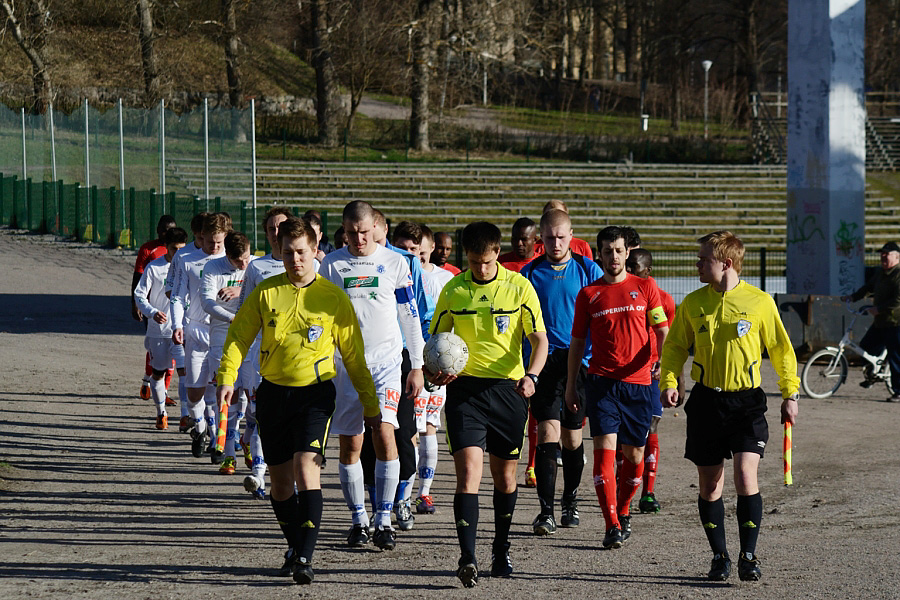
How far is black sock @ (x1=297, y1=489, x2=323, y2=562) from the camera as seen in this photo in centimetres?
656

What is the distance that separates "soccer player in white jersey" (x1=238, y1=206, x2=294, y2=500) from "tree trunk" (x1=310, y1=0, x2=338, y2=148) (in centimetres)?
4361

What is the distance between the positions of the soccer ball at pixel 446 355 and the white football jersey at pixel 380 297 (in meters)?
0.73

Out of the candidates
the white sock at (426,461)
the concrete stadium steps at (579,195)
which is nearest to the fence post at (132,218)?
the concrete stadium steps at (579,195)

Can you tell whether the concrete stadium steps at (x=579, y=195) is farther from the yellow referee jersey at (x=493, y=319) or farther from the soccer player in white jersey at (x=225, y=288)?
the yellow referee jersey at (x=493, y=319)

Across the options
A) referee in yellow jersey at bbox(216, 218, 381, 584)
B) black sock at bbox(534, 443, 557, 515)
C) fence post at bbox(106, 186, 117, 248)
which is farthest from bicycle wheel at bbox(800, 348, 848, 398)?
fence post at bbox(106, 186, 117, 248)

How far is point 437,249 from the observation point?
36.2 ft

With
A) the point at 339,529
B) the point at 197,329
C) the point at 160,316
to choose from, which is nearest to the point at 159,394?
the point at 160,316

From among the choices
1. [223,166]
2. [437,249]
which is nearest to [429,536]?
[437,249]

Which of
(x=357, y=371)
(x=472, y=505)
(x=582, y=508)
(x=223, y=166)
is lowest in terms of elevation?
(x=582, y=508)

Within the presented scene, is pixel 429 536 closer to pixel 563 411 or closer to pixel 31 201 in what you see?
pixel 563 411

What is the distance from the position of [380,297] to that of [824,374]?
9130 millimetres

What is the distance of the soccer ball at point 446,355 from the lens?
263 inches

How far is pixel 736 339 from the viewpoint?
684 centimetres

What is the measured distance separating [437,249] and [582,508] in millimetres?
3089
